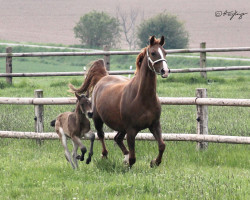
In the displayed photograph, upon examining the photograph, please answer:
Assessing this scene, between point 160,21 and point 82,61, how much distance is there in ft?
24.9

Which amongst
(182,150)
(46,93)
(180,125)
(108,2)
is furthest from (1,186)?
(108,2)

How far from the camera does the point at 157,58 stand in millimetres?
7152

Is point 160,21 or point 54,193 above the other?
point 160,21

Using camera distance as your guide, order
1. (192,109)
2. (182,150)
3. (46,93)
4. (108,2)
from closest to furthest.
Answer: (182,150) < (192,109) < (46,93) < (108,2)

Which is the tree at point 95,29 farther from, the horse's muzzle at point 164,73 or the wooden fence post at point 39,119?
the horse's muzzle at point 164,73

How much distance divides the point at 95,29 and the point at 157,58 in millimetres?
44447

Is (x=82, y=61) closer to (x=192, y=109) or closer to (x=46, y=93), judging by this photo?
(x=46, y=93)

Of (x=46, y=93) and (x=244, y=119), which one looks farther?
(x=46, y=93)

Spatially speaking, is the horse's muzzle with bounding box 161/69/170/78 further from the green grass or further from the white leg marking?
the white leg marking

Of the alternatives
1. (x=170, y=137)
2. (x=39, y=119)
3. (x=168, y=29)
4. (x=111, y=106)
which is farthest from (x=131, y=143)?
(x=168, y=29)

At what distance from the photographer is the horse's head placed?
6976 mm

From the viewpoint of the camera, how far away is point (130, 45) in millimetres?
67375

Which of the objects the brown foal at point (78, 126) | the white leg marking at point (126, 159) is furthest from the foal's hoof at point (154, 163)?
the brown foal at point (78, 126)

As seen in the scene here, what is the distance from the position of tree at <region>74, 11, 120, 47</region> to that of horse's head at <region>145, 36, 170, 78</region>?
44101 mm
